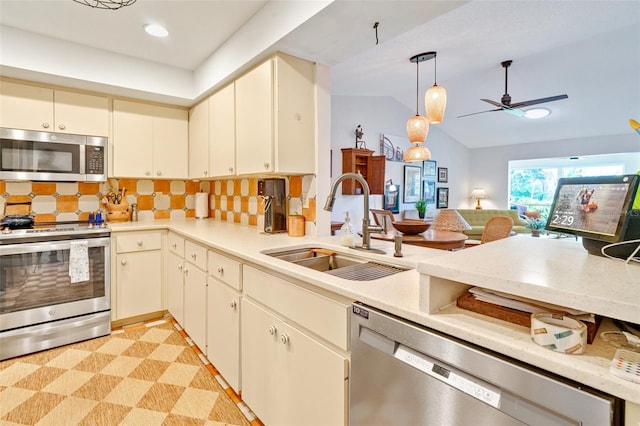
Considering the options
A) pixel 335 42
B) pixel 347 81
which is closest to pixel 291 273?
pixel 335 42

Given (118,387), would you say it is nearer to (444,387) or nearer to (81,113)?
(444,387)

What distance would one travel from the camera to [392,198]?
590 centimetres

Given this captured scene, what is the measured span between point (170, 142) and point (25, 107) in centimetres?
107

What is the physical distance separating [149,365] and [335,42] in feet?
7.92

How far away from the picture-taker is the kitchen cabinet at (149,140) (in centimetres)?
289

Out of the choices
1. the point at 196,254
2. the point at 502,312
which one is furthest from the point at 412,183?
the point at 502,312

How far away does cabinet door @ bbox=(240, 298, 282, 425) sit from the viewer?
1428 mm

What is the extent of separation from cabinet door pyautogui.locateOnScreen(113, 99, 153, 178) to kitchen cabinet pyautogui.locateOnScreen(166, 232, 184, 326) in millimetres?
761

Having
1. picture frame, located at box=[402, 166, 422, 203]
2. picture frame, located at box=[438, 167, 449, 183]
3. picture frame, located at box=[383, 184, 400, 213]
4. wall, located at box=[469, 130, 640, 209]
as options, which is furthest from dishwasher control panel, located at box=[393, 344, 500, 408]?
wall, located at box=[469, 130, 640, 209]

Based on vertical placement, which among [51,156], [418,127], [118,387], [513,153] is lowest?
[118,387]

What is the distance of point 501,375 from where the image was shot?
0.68 metres

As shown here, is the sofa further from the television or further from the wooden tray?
the wooden tray

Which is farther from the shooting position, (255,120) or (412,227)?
(412,227)

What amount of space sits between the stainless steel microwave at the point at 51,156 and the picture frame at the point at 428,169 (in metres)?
5.63
